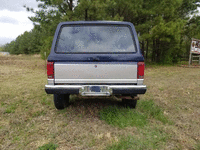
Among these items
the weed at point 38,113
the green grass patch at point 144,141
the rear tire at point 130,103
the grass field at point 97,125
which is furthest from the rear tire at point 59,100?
the green grass patch at point 144,141

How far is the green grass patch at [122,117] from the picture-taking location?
3095 millimetres

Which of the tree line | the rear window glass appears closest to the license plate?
the rear window glass

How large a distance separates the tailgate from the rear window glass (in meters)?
0.28

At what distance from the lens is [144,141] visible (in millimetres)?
2516

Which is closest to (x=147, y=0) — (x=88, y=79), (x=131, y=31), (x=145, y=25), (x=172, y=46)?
(x=145, y=25)

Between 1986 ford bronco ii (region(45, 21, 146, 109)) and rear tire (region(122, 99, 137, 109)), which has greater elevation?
1986 ford bronco ii (region(45, 21, 146, 109))

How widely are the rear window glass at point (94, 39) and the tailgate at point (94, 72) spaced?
28 centimetres

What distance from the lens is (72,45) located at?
309 centimetres

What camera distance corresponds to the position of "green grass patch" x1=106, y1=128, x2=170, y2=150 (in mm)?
2379

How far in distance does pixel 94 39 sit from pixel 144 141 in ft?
6.58

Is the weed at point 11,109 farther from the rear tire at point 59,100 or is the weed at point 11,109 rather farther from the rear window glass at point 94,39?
the rear window glass at point 94,39

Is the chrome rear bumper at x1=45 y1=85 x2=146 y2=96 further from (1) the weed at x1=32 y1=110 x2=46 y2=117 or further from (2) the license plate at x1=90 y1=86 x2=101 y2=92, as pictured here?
(1) the weed at x1=32 y1=110 x2=46 y2=117

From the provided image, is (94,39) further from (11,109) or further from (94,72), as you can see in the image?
(11,109)

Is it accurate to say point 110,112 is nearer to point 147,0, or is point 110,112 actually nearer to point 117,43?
point 117,43
